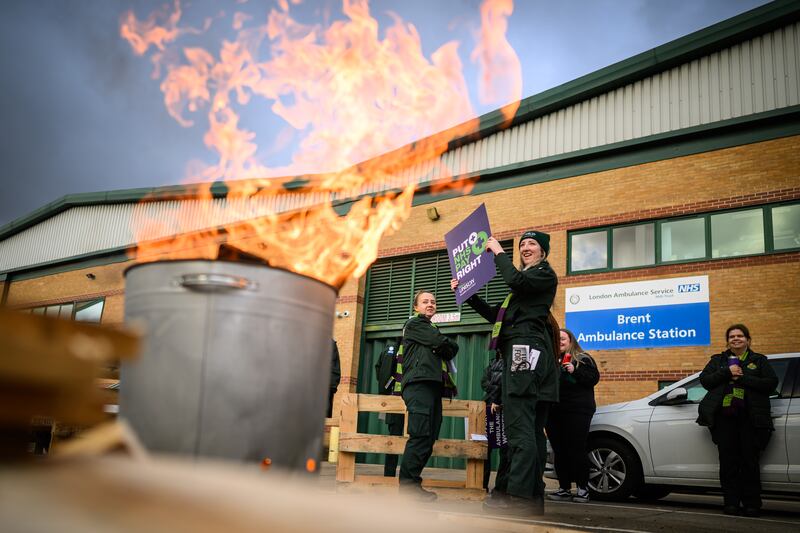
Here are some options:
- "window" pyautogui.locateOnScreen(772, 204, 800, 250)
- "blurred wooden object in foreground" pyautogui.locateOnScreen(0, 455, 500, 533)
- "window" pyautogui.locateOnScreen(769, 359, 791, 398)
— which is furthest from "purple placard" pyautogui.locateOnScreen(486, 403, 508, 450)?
"window" pyautogui.locateOnScreen(772, 204, 800, 250)

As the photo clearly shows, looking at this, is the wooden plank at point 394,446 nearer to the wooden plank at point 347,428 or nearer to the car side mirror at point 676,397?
the wooden plank at point 347,428

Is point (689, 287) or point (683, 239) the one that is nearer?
point (689, 287)

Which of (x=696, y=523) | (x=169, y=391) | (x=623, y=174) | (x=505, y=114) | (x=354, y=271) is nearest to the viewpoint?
(x=169, y=391)

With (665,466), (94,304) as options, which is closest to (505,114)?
(665,466)

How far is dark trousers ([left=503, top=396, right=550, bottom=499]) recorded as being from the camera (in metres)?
4.85

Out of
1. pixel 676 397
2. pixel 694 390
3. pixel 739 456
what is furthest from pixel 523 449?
pixel 694 390

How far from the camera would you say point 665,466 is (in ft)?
25.1

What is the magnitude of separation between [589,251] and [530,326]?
8903mm

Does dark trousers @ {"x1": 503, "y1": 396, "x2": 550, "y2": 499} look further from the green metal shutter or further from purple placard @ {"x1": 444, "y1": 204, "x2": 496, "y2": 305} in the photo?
the green metal shutter

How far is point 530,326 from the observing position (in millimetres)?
5188

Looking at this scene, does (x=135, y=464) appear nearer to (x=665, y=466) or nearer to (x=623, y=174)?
(x=665, y=466)

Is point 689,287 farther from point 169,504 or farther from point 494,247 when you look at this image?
point 169,504

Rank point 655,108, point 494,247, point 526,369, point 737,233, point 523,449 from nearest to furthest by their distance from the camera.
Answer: point 523,449 < point 526,369 < point 494,247 < point 737,233 < point 655,108

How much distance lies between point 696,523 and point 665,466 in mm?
2362
